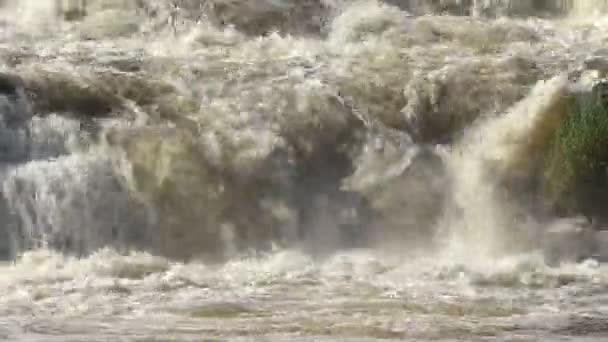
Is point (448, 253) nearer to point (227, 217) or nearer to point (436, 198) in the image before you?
point (436, 198)

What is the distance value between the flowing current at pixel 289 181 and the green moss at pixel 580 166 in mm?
196

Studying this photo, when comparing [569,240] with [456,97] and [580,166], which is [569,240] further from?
[456,97]

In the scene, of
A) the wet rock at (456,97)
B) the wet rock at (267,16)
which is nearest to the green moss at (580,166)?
the wet rock at (456,97)

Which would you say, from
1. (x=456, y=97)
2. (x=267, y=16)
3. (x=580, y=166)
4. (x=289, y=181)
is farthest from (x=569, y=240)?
(x=267, y=16)

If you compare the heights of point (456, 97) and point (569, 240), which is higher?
point (456, 97)

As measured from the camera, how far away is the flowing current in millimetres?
8617

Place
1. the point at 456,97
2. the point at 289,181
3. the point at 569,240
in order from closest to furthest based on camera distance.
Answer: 1. the point at 569,240
2. the point at 289,181
3. the point at 456,97

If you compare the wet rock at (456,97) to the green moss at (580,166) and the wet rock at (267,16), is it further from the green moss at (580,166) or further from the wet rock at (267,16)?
the wet rock at (267,16)

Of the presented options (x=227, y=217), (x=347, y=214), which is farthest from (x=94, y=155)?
(x=347, y=214)

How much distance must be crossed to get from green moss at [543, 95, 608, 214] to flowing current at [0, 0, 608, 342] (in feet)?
0.64

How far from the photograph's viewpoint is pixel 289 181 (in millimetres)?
10188

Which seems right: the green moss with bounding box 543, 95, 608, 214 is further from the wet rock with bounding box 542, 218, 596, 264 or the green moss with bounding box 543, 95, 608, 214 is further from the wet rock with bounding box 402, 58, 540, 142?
the wet rock with bounding box 402, 58, 540, 142

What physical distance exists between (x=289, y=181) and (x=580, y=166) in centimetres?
248

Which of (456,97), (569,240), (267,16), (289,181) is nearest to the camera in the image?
(569,240)
